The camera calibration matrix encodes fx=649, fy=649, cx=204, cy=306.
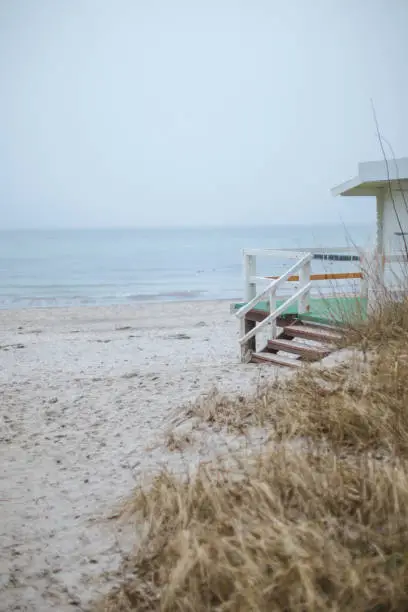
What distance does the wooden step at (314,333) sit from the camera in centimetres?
778

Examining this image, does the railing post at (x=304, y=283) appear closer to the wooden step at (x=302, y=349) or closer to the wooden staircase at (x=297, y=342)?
the wooden staircase at (x=297, y=342)

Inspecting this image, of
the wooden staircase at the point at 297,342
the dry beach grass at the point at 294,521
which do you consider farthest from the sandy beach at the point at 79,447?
the wooden staircase at the point at 297,342

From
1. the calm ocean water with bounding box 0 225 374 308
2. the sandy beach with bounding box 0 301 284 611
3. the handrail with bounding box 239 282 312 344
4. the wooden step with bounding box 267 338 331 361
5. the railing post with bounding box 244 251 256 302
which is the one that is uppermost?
the railing post with bounding box 244 251 256 302

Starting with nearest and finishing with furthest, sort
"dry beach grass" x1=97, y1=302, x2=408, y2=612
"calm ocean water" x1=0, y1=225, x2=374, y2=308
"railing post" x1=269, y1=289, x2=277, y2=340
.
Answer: "dry beach grass" x1=97, y1=302, x2=408, y2=612, "railing post" x1=269, y1=289, x2=277, y2=340, "calm ocean water" x1=0, y1=225, x2=374, y2=308

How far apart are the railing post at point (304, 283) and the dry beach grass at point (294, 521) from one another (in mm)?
4635

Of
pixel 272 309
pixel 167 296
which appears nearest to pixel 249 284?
pixel 272 309

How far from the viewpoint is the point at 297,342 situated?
9031 mm

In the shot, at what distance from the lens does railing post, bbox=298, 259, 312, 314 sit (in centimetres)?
948

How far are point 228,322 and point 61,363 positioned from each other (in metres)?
8.02

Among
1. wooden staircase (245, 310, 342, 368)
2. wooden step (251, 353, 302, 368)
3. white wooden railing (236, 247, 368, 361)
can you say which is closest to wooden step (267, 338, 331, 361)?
wooden staircase (245, 310, 342, 368)

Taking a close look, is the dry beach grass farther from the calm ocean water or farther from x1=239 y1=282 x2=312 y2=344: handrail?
the calm ocean water

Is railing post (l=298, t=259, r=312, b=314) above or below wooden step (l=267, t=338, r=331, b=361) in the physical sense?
above

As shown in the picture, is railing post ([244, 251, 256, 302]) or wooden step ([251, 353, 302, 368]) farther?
railing post ([244, 251, 256, 302])

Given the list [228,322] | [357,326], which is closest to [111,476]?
[357,326]
